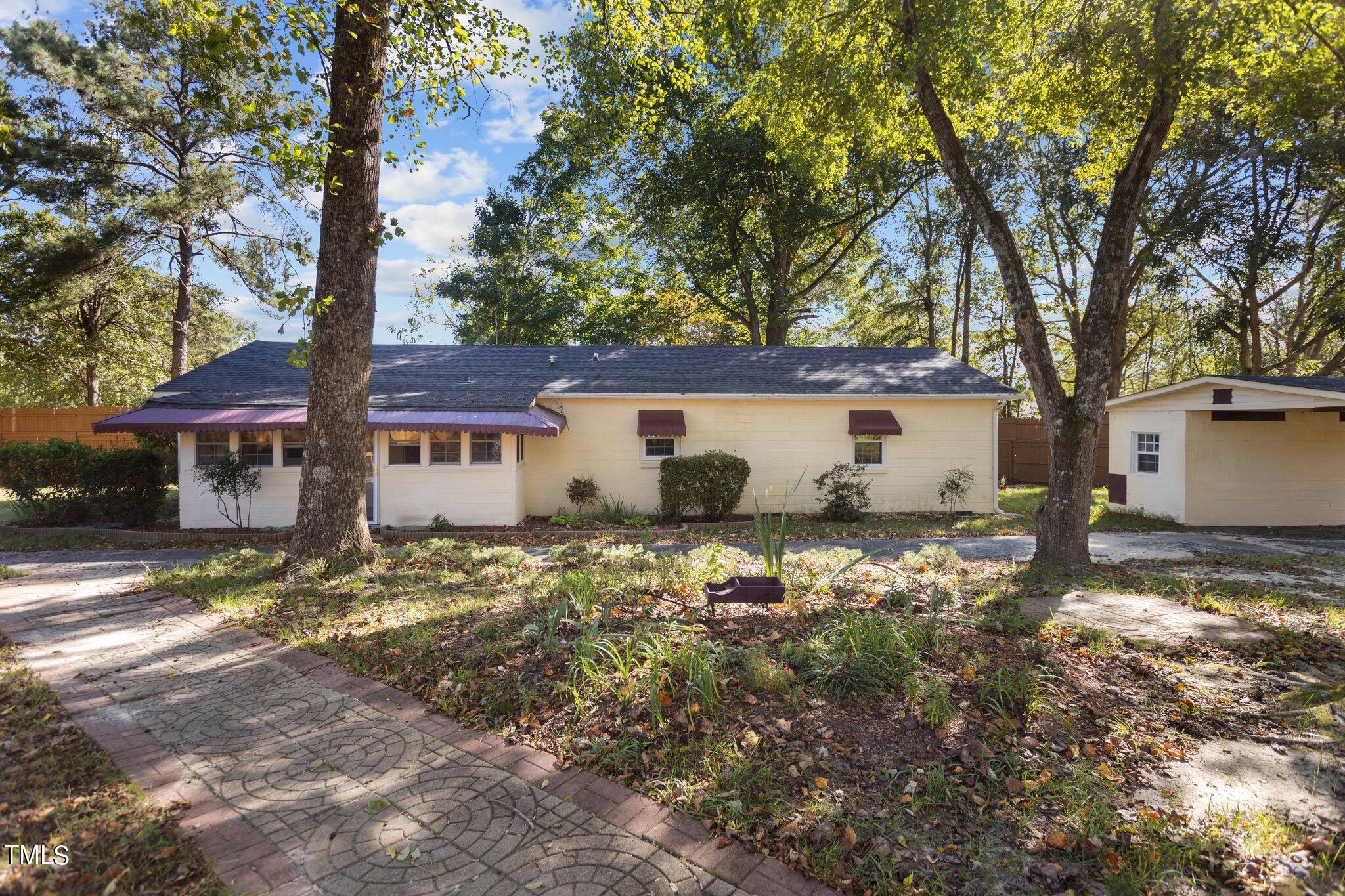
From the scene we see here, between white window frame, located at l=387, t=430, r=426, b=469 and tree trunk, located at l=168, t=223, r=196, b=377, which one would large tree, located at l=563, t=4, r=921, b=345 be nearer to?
white window frame, located at l=387, t=430, r=426, b=469

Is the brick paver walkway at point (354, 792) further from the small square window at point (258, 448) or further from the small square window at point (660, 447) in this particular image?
the small square window at point (660, 447)

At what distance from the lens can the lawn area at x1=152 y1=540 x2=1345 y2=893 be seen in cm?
245

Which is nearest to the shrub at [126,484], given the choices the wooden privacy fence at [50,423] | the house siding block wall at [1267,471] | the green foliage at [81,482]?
the green foliage at [81,482]

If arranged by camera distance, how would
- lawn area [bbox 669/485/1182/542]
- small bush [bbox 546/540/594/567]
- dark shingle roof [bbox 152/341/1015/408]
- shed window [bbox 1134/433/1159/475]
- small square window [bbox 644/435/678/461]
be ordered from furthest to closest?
1. small square window [bbox 644/435/678/461]
2. shed window [bbox 1134/433/1159/475]
3. dark shingle roof [bbox 152/341/1015/408]
4. lawn area [bbox 669/485/1182/542]
5. small bush [bbox 546/540/594/567]

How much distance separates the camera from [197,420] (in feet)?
35.2

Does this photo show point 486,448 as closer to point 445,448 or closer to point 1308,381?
point 445,448

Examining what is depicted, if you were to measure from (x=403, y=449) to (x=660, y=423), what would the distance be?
530 centimetres

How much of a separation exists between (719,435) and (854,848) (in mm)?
A: 11434

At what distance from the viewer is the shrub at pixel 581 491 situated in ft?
43.5

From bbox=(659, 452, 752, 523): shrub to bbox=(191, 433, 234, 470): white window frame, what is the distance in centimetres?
849

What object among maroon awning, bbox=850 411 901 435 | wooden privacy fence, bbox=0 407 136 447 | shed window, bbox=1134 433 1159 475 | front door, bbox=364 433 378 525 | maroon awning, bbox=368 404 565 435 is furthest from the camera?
wooden privacy fence, bbox=0 407 136 447

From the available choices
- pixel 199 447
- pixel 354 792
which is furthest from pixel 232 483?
pixel 354 792

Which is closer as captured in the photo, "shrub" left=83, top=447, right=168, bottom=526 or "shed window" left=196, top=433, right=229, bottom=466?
"shrub" left=83, top=447, right=168, bottom=526

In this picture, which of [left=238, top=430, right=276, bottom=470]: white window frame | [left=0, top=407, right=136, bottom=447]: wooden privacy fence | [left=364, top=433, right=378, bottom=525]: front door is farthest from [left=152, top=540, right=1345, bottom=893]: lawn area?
[left=0, top=407, right=136, bottom=447]: wooden privacy fence
